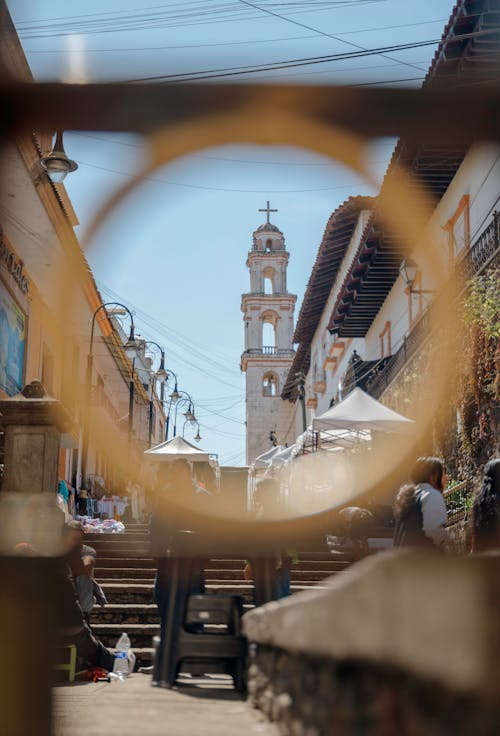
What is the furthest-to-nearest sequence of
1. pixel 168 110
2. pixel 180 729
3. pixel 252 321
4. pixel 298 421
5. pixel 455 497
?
pixel 252 321, pixel 298 421, pixel 455 497, pixel 180 729, pixel 168 110

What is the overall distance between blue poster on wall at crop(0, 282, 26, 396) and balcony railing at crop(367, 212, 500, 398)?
7.33 meters

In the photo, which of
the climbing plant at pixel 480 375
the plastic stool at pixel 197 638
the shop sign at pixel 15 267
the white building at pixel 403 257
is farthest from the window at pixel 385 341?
the plastic stool at pixel 197 638

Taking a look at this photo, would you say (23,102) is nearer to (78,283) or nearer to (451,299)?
(78,283)

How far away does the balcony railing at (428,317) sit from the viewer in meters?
11.9

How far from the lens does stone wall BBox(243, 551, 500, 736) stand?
1358 millimetres

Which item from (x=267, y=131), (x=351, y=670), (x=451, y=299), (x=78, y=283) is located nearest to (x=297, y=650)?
(x=351, y=670)

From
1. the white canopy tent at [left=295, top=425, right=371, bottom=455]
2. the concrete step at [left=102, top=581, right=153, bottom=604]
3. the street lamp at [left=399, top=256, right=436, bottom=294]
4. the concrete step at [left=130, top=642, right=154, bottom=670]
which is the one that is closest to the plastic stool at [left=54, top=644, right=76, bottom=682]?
the concrete step at [left=130, top=642, right=154, bottom=670]

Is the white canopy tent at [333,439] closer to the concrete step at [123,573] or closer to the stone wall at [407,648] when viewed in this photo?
the concrete step at [123,573]

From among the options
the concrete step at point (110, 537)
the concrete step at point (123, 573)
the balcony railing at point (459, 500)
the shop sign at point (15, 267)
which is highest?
the shop sign at point (15, 267)

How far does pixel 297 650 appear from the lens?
253 cm

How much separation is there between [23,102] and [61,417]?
10234 millimetres

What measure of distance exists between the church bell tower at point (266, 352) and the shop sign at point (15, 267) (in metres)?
41.3

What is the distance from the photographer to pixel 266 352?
209 feet

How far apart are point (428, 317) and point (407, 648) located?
1332 centimetres
